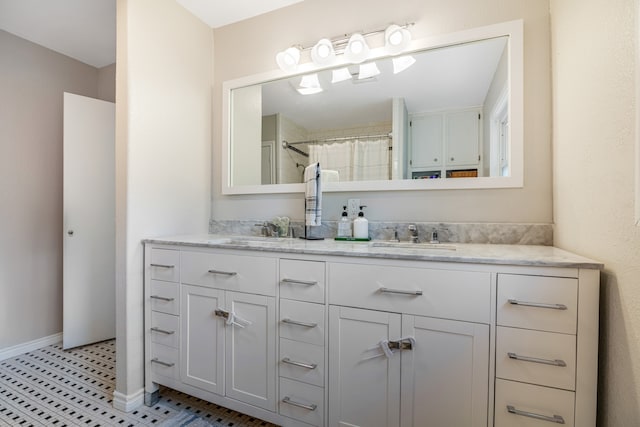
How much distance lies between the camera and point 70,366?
2.00 m

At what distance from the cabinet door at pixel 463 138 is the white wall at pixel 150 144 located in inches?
62.2

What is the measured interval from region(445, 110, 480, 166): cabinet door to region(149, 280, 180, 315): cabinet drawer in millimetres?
1570

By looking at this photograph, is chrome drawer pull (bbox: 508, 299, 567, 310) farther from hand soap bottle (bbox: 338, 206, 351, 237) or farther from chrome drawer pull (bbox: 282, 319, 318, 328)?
hand soap bottle (bbox: 338, 206, 351, 237)

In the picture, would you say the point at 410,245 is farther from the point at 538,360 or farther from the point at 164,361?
the point at 164,361

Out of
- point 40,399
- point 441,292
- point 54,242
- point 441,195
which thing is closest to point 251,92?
point 441,195

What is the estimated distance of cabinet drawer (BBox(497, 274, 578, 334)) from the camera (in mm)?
892

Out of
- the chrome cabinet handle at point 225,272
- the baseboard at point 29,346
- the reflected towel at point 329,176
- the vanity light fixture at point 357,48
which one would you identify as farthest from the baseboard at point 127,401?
the vanity light fixture at point 357,48

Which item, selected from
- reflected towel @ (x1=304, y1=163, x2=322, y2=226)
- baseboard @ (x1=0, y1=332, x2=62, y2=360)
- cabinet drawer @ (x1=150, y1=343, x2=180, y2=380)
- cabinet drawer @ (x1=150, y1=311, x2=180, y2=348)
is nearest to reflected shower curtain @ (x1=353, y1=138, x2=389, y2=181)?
reflected towel @ (x1=304, y1=163, x2=322, y2=226)

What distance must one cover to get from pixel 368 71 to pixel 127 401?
221cm

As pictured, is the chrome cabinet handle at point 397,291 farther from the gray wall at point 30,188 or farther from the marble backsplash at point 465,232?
the gray wall at point 30,188

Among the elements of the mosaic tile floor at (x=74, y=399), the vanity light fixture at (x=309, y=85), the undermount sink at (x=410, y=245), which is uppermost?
the vanity light fixture at (x=309, y=85)

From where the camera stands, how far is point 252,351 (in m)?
1.33

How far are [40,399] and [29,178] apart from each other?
1.56 meters

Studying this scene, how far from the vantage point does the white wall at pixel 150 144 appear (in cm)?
157
